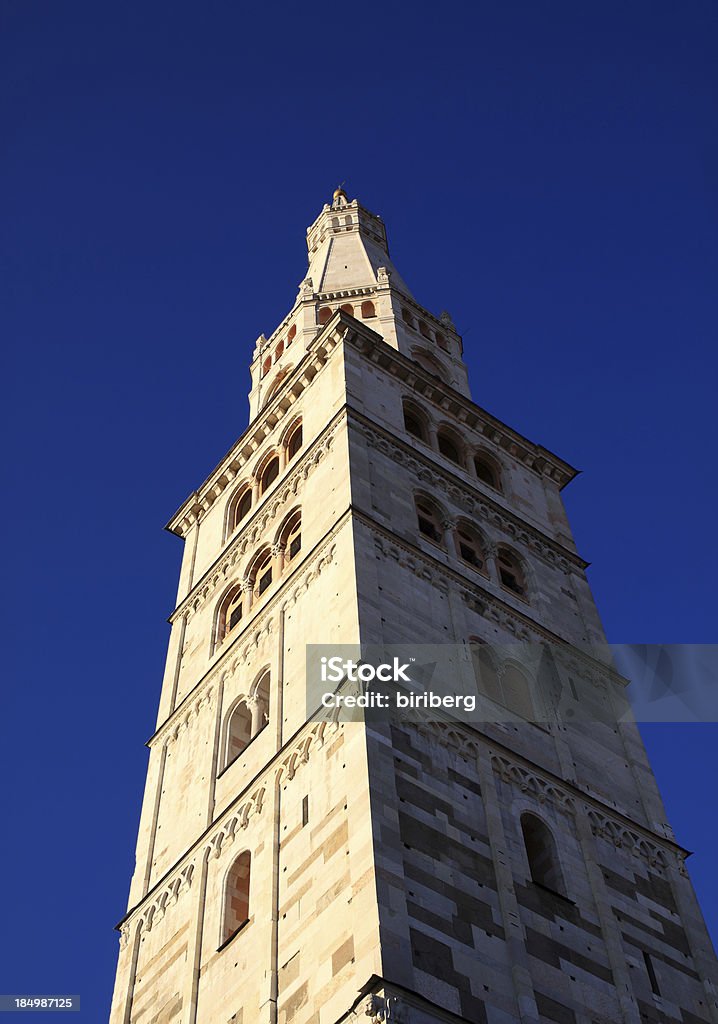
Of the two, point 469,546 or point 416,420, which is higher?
point 416,420

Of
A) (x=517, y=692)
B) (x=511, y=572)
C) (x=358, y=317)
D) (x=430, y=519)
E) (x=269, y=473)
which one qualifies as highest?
(x=358, y=317)

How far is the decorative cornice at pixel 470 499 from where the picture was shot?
95.0 ft

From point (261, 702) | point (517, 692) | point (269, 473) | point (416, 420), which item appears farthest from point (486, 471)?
point (261, 702)

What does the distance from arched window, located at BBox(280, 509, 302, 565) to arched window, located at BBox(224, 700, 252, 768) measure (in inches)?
136

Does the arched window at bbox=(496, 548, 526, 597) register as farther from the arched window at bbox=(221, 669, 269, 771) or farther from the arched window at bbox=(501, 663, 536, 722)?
the arched window at bbox=(221, 669, 269, 771)

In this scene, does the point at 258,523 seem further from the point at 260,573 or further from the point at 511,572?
the point at 511,572

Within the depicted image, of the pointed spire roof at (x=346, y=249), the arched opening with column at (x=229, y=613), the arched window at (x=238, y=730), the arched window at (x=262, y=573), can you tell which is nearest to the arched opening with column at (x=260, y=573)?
the arched window at (x=262, y=573)

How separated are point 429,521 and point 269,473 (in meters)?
5.87

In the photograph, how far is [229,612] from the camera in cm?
2942

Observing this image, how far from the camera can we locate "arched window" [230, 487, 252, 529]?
1289 inches

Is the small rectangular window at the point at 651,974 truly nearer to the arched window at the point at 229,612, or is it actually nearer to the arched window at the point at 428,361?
the arched window at the point at 229,612

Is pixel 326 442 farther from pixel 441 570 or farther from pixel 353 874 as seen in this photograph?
pixel 353 874

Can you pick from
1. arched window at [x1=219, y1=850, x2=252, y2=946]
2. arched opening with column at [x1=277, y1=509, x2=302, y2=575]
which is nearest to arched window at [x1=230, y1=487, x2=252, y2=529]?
arched opening with column at [x1=277, y1=509, x2=302, y2=575]

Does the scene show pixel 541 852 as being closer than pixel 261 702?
Yes
